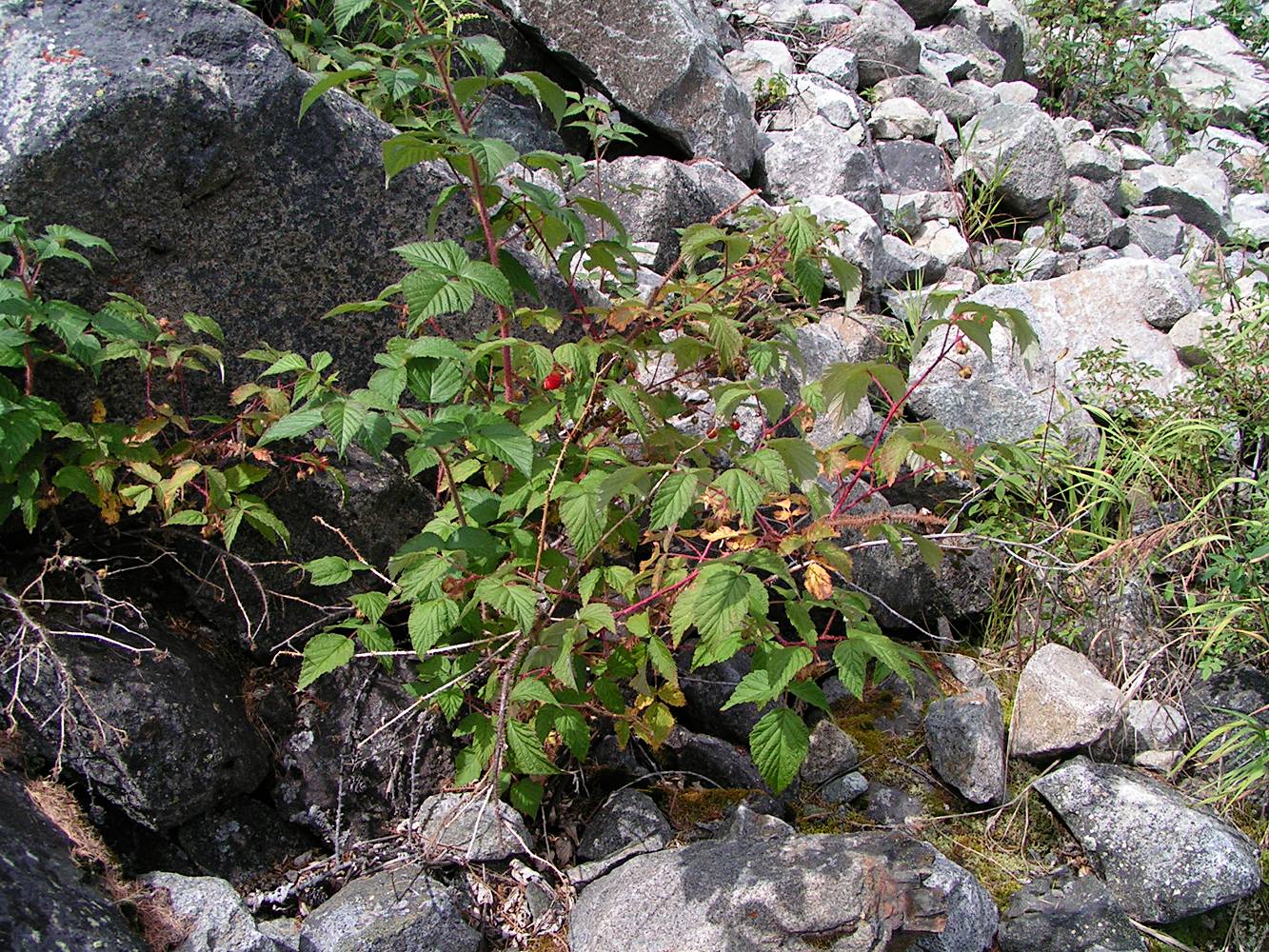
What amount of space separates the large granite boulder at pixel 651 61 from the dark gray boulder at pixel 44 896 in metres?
3.71

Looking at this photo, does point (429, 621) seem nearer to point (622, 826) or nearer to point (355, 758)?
point (355, 758)

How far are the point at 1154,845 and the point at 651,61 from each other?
3741 mm

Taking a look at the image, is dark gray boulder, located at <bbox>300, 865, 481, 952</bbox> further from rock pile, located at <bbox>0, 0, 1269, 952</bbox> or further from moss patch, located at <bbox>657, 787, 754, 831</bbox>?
moss patch, located at <bbox>657, 787, 754, 831</bbox>

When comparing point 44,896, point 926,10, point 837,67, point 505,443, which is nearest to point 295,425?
point 505,443

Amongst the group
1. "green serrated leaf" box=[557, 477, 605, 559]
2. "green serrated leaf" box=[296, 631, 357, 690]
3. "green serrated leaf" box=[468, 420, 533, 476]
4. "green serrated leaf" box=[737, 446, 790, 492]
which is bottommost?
"green serrated leaf" box=[296, 631, 357, 690]

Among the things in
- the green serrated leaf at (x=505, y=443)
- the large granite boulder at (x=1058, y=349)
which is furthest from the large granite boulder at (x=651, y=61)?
the green serrated leaf at (x=505, y=443)

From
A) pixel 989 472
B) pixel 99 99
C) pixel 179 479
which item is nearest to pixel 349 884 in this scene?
pixel 179 479

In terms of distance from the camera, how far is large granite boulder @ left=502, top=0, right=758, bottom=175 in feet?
14.8

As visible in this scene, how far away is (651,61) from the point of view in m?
4.57

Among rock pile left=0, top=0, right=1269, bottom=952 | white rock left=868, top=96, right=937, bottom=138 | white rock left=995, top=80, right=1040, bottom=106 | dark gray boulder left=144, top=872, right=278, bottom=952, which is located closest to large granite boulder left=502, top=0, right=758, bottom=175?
rock pile left=0, top=0, right=1269, bottom=952

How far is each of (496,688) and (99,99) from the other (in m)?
1.82

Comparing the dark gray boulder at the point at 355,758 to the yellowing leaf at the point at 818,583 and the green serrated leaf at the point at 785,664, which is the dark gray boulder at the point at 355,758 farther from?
the yellowing leaf at the point at 818,583

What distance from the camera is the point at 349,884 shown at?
2.39m

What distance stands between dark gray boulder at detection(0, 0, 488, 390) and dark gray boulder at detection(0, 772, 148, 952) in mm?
1277
